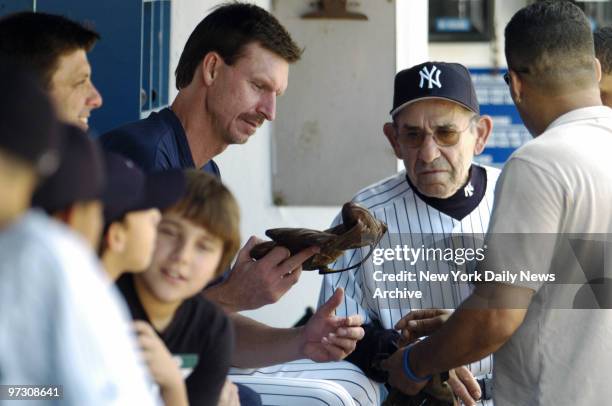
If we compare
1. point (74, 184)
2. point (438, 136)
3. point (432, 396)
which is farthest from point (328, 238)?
point (74, 184)

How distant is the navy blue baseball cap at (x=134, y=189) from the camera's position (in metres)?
1.70

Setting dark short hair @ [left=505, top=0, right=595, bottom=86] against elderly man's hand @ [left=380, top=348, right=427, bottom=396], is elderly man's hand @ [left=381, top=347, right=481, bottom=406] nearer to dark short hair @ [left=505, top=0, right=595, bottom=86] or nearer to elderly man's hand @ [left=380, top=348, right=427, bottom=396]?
elderly man's hand @ [left=380, top=348, right=427, bottom=396]

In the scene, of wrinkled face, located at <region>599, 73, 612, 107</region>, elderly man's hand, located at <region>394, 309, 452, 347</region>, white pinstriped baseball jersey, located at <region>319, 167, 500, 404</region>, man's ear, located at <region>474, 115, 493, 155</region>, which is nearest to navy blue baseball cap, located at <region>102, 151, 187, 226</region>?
elderly man's hand, located at <region>394, 309, 452, 347</region>

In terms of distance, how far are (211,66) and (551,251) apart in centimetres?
125

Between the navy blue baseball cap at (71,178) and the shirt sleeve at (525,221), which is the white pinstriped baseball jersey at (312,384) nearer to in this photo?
the shirt sleeve at (525,221)

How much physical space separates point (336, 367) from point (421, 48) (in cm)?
226

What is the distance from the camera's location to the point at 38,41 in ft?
7.74

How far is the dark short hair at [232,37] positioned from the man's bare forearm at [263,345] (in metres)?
0.84

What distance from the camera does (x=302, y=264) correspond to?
299 centimetres

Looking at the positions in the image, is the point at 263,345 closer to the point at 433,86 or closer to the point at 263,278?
the point at 263,278

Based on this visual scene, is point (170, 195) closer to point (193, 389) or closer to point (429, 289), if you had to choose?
point (193, 389)

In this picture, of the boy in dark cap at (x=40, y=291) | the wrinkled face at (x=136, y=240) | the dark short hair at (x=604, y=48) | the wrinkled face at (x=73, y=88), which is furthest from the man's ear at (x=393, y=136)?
the boy in dark cap at (x=40, y=291)

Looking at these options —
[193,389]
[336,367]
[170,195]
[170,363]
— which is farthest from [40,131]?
[336,367]

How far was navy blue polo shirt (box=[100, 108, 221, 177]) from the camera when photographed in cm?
288
